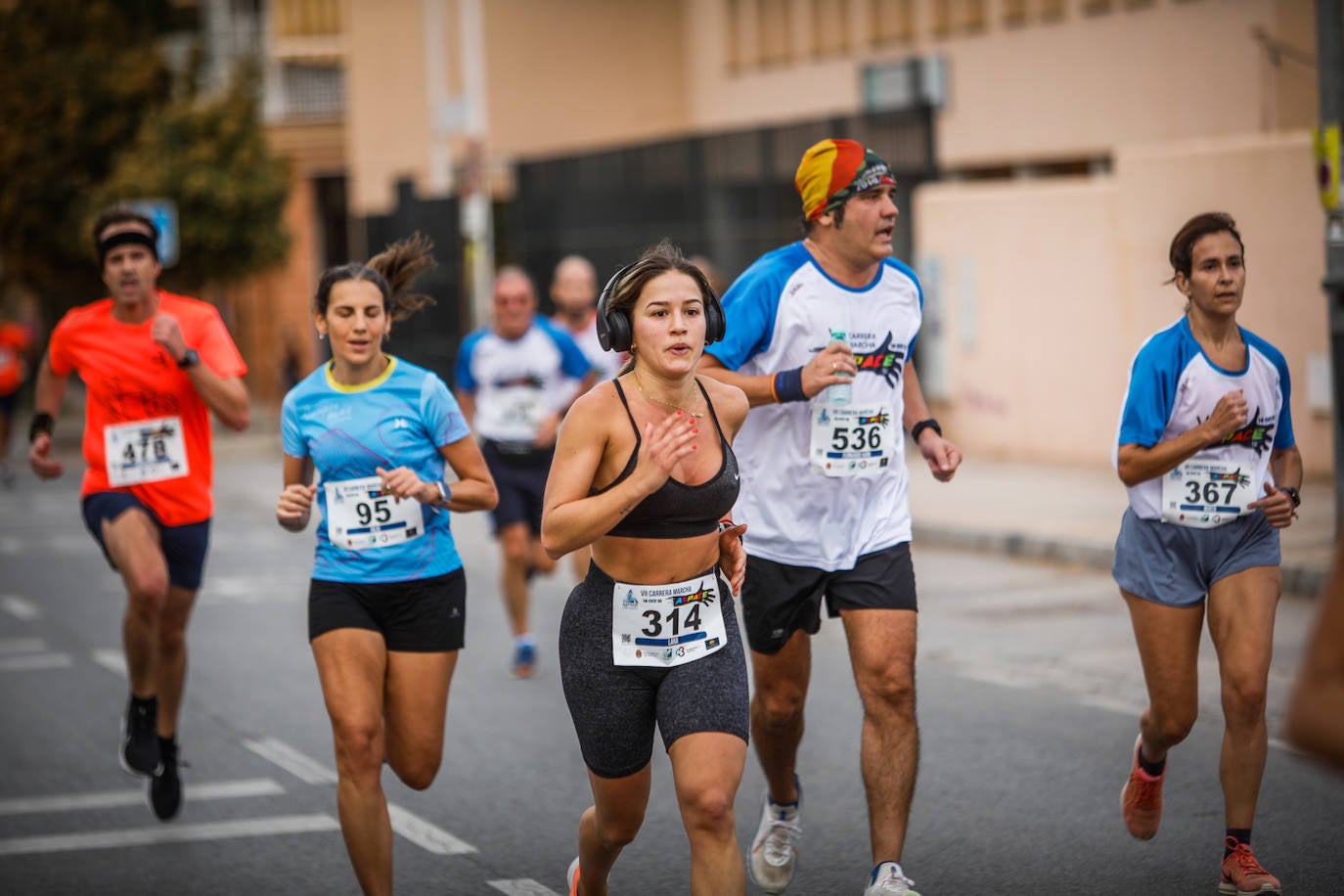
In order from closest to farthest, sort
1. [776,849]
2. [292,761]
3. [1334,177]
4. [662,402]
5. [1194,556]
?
[662,402], [1194,556], [776,849], [292,761], [1334,177]

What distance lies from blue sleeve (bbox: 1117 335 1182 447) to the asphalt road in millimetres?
1377

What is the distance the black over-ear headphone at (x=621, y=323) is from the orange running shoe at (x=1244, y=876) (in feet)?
7.17

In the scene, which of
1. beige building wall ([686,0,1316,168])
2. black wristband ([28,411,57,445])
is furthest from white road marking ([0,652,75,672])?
beige building wall ([686,0,1316,168])

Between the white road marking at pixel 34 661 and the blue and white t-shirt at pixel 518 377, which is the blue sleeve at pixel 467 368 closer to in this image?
the blue and white t-shirt at pixel 518 377

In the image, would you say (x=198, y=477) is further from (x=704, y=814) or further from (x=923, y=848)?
(x=704, y=814)

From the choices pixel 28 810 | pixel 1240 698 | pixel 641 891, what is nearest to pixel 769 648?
pixel 641 891

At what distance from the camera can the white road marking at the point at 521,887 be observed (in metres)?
6.28

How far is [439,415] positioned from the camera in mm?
6035

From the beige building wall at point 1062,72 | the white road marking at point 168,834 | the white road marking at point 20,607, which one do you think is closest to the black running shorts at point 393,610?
the white road marking at point 168,834

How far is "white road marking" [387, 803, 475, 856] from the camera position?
6895 mm

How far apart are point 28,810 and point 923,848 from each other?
3.47 m

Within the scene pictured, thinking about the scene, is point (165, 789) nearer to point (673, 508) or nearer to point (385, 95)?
point (673, 508)

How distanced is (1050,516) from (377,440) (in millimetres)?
9845

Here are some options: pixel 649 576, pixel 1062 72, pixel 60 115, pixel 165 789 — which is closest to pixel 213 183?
pixel 60 115
